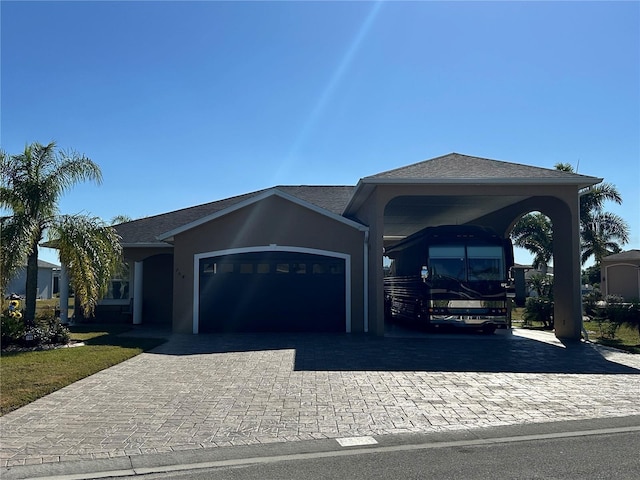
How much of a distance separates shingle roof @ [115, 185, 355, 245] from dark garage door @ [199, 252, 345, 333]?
3.38 m

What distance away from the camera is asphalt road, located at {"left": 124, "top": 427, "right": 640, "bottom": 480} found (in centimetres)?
518

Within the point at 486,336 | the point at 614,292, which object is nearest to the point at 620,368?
the point at 486,336

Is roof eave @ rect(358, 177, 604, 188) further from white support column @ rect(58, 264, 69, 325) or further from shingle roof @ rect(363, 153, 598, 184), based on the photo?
white support column @ rect(58, 264, 69, 325)

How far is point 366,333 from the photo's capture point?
17031 millimetres

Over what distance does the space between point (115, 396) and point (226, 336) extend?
321 inches

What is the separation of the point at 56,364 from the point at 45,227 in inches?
194

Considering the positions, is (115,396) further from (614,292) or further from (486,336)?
(614,292)

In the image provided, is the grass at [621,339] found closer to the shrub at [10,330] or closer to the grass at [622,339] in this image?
the grass at [622,339]

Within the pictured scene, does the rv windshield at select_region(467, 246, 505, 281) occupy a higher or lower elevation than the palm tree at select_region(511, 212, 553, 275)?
lower

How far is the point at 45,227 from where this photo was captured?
1453 cm

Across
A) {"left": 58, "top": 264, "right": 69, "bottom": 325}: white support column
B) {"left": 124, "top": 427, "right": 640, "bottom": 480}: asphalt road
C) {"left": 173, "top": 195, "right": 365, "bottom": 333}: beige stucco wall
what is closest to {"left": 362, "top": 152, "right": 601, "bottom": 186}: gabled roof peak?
{"left": 173, "top": 195, "right": 365, "bottom": 333}: beige stucco wall

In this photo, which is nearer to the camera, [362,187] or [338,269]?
[362,187]

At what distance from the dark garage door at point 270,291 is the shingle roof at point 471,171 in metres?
3.60

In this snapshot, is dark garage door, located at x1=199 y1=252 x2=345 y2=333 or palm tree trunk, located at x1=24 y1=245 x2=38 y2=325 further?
dark garage door, located at x1=199 y1=252 x2=345 y2=333
